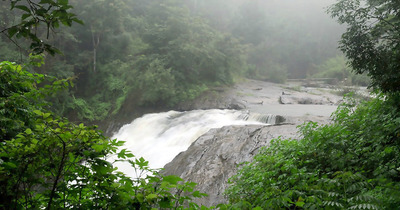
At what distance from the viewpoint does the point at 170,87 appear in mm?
16734

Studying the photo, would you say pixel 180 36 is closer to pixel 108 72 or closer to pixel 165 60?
pixel 165 60

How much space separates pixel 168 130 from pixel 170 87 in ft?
15.6

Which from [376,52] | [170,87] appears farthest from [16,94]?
[170,87]

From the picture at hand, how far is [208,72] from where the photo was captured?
67.3ft

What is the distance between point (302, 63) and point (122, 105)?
36042 millimetres

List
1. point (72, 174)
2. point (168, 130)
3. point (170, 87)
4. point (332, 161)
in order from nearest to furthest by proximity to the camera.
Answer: point (72, 174)
point (332, 161)
point (168, 130)
point (170, 87)

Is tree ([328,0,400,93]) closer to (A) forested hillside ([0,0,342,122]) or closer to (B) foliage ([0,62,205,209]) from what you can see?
(B) foliage ([0,62,205,209])

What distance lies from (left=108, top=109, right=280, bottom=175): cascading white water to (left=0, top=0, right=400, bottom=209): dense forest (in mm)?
1644

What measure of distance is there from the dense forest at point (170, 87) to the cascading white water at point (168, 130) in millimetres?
1644

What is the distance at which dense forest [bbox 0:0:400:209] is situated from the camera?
166 centimetres

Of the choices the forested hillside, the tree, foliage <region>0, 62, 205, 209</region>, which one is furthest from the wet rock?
the forested hillside

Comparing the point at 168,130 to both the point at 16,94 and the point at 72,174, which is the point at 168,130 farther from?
the point at 72,174

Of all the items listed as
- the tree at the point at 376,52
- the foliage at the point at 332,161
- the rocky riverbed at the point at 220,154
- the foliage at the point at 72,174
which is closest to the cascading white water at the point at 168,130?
the rocky riverbed at the point at 220,154

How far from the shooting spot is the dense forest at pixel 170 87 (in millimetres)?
1662
